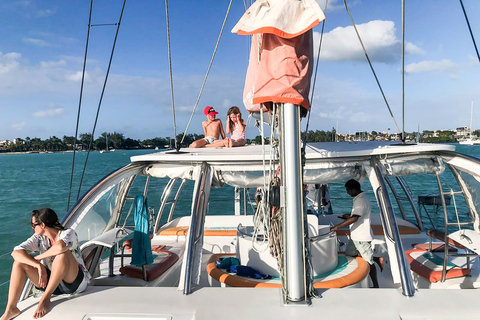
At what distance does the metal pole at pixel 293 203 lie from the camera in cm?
259

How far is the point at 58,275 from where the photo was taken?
2.72m

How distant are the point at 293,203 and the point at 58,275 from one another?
6.17 feet

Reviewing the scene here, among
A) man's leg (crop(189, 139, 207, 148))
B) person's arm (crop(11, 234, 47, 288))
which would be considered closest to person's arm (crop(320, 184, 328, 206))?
man's leg (crop(189, 139, 207, 148))

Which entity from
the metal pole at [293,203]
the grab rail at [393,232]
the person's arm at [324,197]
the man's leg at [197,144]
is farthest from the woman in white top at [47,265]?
the person's arm at [324,197]

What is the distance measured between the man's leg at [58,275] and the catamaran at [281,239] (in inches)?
3.2

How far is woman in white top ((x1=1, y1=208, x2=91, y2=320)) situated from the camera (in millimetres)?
2672

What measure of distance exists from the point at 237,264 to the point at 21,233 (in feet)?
37.1

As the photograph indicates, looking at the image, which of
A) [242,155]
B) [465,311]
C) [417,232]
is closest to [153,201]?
[417,232]

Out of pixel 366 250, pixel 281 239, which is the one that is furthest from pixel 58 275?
pixel 366 250

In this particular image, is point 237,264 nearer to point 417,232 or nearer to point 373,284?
point 373,284

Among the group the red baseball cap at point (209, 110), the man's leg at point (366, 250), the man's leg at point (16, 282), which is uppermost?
the red baseball cap at point (209, 110)

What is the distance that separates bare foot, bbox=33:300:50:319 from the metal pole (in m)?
1.78

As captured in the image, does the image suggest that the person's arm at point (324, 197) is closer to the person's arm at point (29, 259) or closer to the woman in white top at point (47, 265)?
the woman in white top at point (47, 265)

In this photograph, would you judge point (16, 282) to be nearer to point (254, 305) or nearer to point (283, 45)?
point (254, 305)
